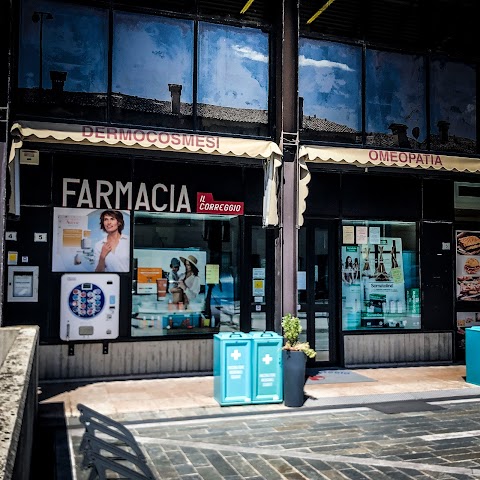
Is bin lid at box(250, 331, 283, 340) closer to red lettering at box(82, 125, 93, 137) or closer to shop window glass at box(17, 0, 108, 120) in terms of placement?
red lettering at box(82, 125, 93, 137)

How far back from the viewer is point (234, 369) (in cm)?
886

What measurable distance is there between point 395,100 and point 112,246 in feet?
22.6

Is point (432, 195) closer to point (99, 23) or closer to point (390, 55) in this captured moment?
point (390, 55)

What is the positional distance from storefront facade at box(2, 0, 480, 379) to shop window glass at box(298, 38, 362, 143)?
4 cm

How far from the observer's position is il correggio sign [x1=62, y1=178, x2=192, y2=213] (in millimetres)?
10805

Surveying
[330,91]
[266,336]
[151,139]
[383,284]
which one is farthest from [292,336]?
[330,91]

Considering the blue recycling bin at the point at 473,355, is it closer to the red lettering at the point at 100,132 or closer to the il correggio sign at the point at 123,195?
the il correggio sign at the point at 123,195

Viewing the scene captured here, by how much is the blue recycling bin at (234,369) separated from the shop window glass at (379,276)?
415 cm

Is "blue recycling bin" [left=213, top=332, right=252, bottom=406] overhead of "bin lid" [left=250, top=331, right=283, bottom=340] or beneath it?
beneath

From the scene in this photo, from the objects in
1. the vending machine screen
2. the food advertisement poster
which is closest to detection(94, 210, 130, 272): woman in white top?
the vending machine screen

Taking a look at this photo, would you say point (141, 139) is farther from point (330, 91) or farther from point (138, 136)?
point (330, 91)

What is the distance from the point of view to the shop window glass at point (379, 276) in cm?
1260

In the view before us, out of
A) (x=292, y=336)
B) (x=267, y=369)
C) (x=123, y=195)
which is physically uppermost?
(x=123, y=195)

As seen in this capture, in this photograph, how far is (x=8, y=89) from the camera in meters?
9.11
